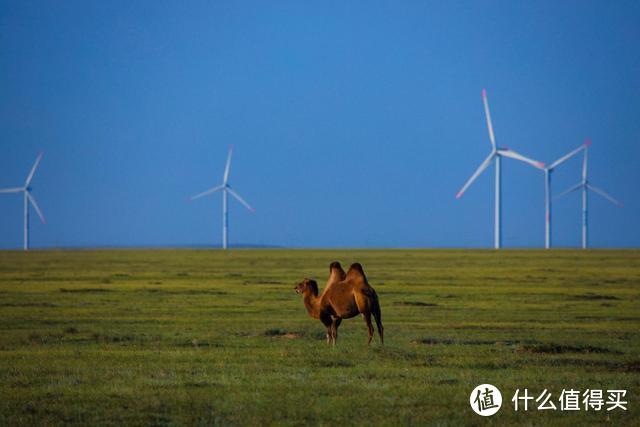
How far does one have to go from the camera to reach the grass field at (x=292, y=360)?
14695 mm

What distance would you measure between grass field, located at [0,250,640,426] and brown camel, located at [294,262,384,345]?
0.67 meters

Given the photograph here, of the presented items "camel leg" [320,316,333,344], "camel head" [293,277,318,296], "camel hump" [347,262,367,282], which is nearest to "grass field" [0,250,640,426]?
"camel leg" [320,316,333,344]

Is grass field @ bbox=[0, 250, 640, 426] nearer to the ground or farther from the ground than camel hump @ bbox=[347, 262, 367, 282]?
nearer to the ground

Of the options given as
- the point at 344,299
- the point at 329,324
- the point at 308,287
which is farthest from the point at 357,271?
the point at 329,324

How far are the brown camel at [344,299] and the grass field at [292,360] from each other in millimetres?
667

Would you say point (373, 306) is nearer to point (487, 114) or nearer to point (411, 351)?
point (411, 351)

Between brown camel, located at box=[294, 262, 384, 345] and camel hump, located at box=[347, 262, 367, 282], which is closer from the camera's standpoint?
brown camel, located at box=[294, 262, 384, 345]

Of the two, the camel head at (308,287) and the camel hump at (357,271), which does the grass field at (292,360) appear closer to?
the camel head at (308,287)

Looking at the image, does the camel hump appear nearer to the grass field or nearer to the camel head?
the camel head

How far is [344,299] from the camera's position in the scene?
20781mm

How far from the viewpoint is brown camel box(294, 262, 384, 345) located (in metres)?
20.5

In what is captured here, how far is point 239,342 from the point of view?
23797 mm

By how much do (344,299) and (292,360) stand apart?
1.59 m

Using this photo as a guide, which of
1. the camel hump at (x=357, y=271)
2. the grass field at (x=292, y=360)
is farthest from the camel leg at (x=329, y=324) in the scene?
the camel hump at (x=357, y=271)
